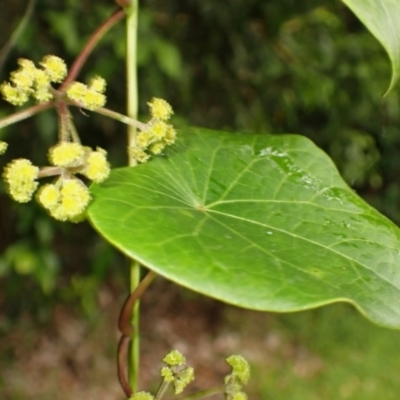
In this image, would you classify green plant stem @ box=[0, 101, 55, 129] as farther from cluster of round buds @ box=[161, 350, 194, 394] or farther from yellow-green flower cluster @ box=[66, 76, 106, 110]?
cluster of round buds @ box=[161, 350, 194, 394]

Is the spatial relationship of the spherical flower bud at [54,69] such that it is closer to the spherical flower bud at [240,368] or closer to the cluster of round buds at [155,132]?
the cluster of round buds at [155,132]

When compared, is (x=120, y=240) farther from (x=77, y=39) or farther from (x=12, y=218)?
(x=12, y=218)

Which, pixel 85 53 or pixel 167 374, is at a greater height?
pixel 85 53

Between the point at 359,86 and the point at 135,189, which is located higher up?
the point at 135,189

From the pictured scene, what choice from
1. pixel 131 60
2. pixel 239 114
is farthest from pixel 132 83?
Result: pixel 239 114

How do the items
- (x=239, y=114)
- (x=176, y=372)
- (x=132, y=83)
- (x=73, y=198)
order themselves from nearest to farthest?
(x=73, y=198), (x=176, y=372), (x=132, y=83), (x=239, y=114)

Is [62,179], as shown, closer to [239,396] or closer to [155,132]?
[155,132]

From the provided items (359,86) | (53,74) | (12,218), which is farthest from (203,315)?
(53,74)
